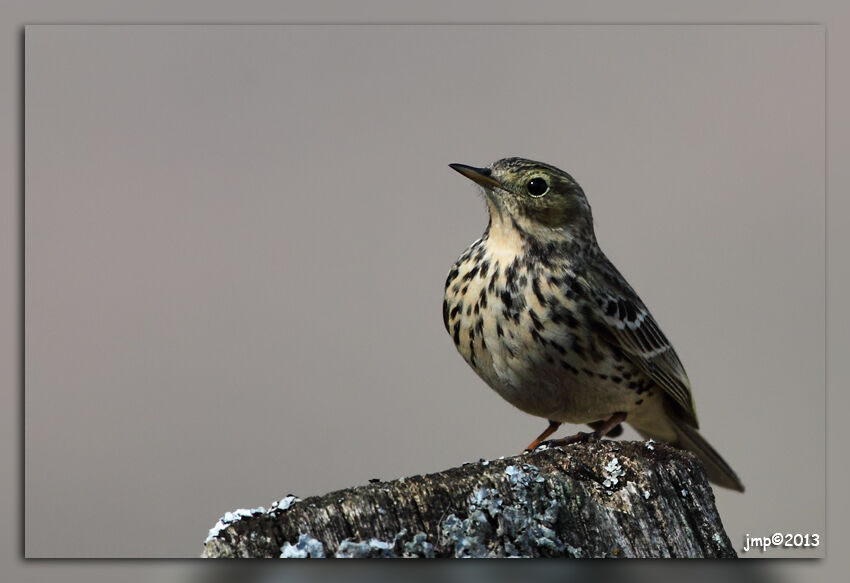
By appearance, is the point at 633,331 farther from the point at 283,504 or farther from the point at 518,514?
the point at 283,504

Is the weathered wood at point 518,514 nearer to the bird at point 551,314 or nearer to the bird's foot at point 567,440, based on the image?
the bird's foot at point 567,440

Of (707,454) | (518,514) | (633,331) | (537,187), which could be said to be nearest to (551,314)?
(633,331)

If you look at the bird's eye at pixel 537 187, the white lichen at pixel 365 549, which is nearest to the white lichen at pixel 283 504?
the white lichen at pixel 365 549

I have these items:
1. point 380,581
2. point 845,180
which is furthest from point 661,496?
point 845,180

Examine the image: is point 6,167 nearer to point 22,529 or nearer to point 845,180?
point 22,529

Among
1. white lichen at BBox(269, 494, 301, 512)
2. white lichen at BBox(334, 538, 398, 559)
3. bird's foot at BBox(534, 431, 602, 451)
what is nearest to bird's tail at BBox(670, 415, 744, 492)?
bird's foot at BBox(534, 431, 602, 451)

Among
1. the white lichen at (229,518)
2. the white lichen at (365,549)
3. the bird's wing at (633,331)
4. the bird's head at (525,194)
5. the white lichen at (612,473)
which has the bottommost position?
the white lichen at (365,549)

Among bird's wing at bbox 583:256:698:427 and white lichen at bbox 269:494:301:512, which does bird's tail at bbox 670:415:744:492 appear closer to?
bird's wing at bbox 583:256:698:427
